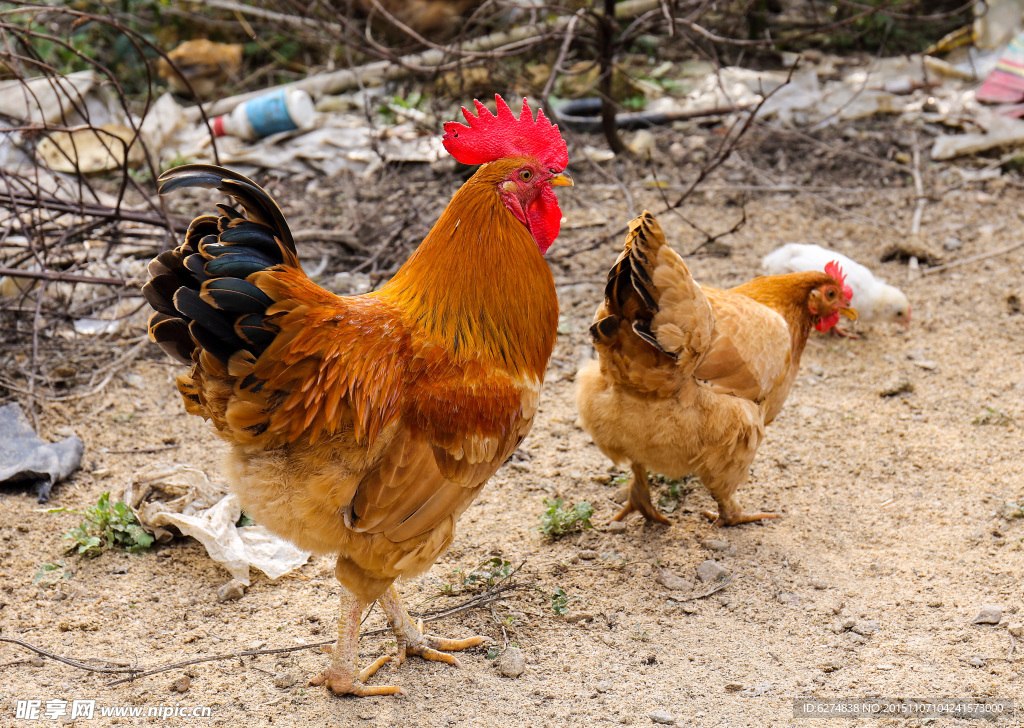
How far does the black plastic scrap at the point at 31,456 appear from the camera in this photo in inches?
185

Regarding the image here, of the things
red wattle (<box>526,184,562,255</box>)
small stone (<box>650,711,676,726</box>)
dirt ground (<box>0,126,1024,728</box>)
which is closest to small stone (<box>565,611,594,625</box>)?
dirt ground (<box>0,126,1024,728</box>)

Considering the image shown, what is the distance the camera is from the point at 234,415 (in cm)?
310

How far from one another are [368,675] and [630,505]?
5.94 feet

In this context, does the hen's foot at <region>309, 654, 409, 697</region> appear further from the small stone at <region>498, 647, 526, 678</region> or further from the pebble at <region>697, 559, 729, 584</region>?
the pebble at <region>697, 559, 729, 584</region>

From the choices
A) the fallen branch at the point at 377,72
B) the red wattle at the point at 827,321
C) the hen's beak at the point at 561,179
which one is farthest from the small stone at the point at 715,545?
the fallen branch at the point at 377,72

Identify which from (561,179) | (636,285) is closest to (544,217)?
(561,179)

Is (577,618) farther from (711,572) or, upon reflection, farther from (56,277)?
(56,277)

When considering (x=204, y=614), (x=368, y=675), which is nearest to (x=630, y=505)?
(x=368, y=675)

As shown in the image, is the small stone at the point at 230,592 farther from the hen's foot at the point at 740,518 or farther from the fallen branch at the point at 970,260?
the fallen branch at the point at 970,260

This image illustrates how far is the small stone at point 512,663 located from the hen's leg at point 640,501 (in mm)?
1237

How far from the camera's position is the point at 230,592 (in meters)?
4.02

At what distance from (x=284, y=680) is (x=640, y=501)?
2.10 meters

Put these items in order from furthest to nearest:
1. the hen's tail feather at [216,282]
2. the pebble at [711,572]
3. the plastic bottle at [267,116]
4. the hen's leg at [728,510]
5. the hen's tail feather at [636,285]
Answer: the plastic bottle at [267,116] → the hen's leg at [728,510] → the pebble at [711,572] → the hen's tail feather at [636,285] → the hen's tail feather at [216,282]

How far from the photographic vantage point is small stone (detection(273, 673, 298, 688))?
3506mm
